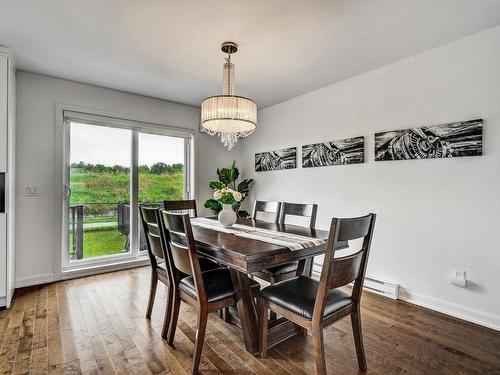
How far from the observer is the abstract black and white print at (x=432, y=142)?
7.62 feet

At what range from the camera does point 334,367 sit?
171 centimetres

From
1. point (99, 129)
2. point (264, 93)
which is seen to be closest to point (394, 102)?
point (264, 93)

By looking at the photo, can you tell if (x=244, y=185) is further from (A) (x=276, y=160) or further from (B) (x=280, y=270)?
(B) (x=280, y=270)

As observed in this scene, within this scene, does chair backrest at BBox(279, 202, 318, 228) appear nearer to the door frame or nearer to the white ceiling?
the white ceiling

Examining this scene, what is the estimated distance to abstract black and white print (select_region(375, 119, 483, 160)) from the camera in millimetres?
2322

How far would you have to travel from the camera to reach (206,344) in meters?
1.96

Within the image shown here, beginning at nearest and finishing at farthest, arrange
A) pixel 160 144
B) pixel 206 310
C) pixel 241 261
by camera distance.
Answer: pixel 241 261
pixel 206 310
pixel 160 144

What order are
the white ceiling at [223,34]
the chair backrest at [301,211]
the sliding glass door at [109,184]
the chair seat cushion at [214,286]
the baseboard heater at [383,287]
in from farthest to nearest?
the sliding glass door at [109,184] < the baseboard heater at [383,287] < the chair backrest at [301,211] < the white ceiling at [223,34] < the chair seat cushion at [214,286]

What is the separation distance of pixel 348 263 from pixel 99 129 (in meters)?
3.59

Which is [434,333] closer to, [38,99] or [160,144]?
[160,144]

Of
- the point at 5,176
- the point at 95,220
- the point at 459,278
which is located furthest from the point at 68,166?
the point at 459,278

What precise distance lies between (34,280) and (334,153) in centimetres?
392

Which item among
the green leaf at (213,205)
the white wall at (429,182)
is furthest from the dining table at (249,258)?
the green leaf at (213,205)

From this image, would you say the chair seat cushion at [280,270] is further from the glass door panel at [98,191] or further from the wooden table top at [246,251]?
the glass door panel at [98,191]
